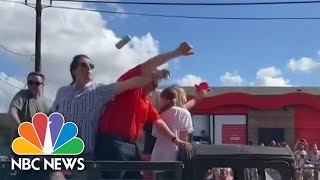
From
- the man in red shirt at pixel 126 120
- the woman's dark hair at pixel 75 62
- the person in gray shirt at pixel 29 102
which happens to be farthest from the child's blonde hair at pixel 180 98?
the person in gray shirt at pixel 29 102

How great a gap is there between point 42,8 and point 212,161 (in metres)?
19.4

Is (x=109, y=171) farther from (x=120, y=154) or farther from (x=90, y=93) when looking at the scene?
(x=90, y=93)

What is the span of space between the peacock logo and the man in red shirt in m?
0.27

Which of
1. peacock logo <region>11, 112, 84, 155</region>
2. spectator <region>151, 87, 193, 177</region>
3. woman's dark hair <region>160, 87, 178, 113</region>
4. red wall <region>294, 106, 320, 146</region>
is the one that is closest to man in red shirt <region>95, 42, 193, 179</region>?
peacock logo <region>11, 112, 84, 155</region>

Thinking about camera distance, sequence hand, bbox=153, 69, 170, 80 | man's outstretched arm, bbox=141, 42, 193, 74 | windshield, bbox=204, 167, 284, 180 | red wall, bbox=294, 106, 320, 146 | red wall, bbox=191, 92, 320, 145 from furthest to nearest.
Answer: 1. red wall, bbox=294, 106, 320, 146
2. red wall, bbox=191, 92, 320, 145
3. hand, bbox=153, 69, 170, 80
4. man's outstretched arm, bbox=141, 42, 193, 74
5. windshield, bbox=204, 167, 284, 180

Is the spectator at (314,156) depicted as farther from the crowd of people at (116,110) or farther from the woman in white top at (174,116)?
the crowd of people at (116,110)

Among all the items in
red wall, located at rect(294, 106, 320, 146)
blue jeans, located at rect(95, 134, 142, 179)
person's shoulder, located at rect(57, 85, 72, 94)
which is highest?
red wall, located at rect(294, 106, 320, 146)

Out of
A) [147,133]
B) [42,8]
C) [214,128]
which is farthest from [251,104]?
[147,133]

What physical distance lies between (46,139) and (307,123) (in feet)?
90.4

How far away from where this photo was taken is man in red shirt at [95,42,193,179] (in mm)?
3729

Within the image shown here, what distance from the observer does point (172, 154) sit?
12.5 ft

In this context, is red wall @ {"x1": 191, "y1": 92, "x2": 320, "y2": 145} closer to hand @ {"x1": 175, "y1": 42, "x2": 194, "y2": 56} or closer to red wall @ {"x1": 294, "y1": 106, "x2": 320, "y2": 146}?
red wall @ {"x1": 294, "y1": 106, "x2": 320, "y2": 146}

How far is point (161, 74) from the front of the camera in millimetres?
4188

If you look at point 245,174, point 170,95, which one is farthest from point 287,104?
point 245,174
